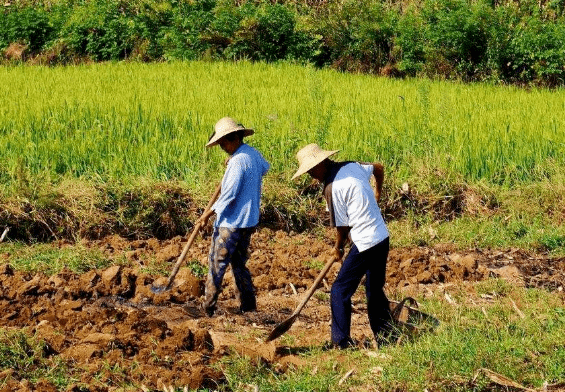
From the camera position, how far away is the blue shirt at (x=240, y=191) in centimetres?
582

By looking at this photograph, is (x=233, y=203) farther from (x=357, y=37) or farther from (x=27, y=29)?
(x=27, y=29)

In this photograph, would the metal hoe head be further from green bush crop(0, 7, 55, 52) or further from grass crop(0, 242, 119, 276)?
green bush crop(0, 7, 55, 52)

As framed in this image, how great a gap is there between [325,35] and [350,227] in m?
11.0

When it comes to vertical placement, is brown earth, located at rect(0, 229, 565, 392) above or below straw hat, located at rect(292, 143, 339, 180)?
below

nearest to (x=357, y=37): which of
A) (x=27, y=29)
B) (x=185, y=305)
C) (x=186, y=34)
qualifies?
(x=186, y=34)

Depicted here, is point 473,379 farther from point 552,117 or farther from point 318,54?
point 318,54

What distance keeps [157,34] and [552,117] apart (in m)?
7.78

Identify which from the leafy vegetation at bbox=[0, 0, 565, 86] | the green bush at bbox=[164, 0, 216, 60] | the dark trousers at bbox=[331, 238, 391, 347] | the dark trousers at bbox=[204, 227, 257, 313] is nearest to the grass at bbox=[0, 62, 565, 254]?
the dark trousers at bbox=[204, 227, 257, 313]

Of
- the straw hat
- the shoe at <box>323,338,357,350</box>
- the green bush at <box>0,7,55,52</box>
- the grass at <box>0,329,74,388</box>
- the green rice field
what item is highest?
the straw hat

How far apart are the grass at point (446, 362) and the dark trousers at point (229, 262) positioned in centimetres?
90

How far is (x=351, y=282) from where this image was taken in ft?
17.2

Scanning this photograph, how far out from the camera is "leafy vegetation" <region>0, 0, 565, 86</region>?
14445mm

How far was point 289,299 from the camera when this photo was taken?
647 centimetres

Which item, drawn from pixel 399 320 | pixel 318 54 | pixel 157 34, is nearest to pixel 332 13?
pixel 318 54
